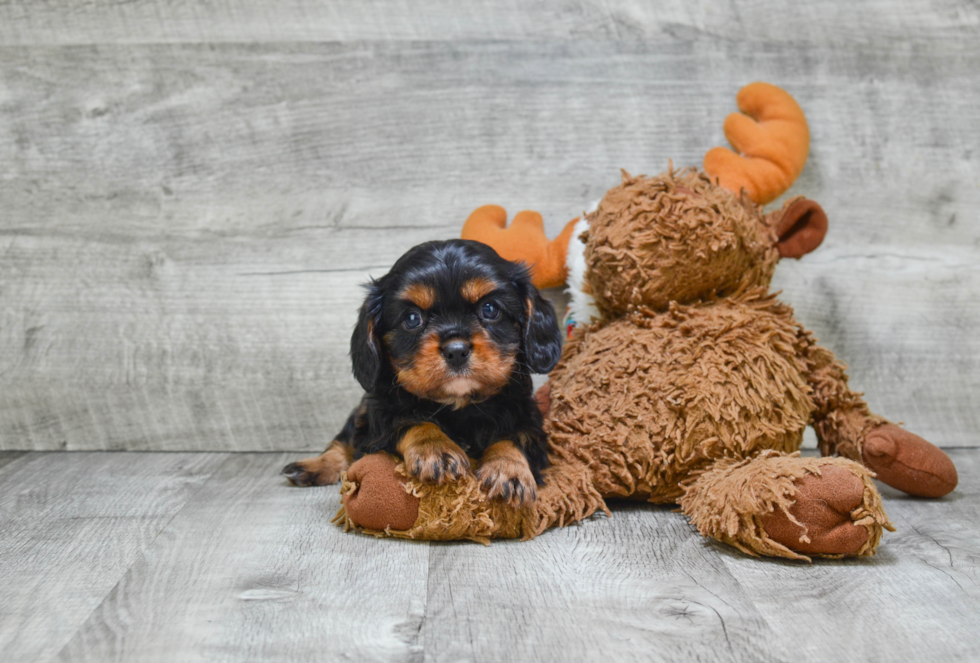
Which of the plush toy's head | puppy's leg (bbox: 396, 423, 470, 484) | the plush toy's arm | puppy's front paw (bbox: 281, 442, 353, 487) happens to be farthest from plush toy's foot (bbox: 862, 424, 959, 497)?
puppy's front paw (bbox: 281, 442, 353, 487)

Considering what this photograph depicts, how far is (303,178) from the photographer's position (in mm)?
3021

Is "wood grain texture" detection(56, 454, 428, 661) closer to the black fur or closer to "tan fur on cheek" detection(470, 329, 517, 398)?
the black fur

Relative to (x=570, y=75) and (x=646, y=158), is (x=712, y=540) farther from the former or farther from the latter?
(x=570, y=75)

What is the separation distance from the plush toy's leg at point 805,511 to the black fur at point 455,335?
583mm

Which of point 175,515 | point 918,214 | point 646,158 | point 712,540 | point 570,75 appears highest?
point 570,75

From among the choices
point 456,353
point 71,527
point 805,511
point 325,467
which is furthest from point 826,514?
point 71,527

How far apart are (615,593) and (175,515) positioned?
1.31m

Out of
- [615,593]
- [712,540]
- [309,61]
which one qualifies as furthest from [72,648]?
[309,61]

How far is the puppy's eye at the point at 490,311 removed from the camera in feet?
6.69

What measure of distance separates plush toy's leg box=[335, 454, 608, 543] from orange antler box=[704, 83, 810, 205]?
1243 mm

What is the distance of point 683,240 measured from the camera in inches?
86.5

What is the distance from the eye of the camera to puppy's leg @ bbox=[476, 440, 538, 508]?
1944 millimetres

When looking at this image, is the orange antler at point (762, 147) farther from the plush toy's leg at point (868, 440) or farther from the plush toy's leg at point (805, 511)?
the plush toy's leg at point (805, 511)

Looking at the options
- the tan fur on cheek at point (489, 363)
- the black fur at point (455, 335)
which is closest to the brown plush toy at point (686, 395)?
the black fur at point (455, 335)
